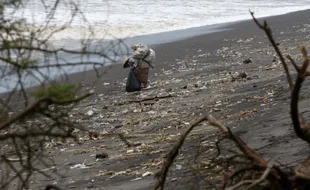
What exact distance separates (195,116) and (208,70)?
4757 millimetres

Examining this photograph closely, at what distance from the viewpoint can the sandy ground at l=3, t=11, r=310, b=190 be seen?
6062 millimetres

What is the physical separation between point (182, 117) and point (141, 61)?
3.51 metres

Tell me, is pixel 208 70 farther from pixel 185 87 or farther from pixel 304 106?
pixel 304 106

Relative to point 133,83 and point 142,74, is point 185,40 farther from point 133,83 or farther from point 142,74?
point 133,83

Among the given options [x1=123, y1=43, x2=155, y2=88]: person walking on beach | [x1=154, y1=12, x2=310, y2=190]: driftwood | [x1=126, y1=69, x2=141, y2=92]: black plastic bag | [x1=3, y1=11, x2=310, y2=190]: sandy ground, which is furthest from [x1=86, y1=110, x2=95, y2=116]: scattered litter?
[x1=154, y1=12, x2=310, y2=190]: driftwood

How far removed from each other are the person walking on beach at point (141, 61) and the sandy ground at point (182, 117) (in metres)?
0.34

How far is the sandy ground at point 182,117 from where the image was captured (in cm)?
606

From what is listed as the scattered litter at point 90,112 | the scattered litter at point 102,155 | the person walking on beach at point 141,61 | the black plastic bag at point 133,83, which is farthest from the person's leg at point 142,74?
the scattered litter at point 102,155

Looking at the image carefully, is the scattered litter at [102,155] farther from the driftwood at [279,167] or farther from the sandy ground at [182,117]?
the driftwood at [279,167]

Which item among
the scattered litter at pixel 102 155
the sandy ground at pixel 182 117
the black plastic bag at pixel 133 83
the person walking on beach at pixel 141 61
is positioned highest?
the person walking on beach at pixel 141 61

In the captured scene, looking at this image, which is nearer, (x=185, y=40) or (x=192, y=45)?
(x=192, y=45)

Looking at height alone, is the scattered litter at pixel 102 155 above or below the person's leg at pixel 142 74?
below

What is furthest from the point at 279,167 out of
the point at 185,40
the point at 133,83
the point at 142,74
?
the point at 185,40

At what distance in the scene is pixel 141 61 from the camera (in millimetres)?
12453
